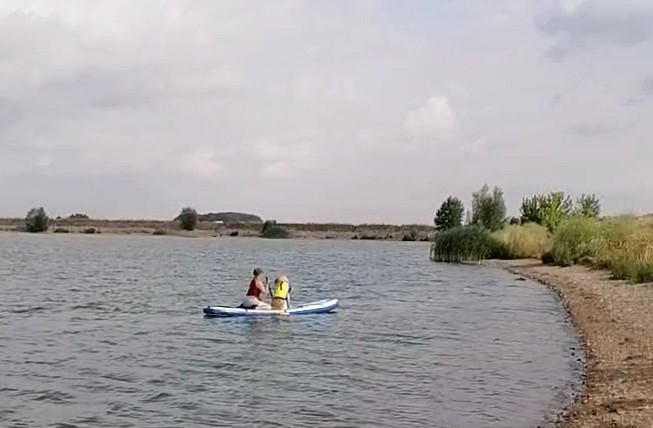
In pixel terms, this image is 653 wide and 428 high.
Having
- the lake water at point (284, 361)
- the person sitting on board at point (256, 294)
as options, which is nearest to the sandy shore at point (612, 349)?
the lake water at point (284, 361)

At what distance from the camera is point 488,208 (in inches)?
3418

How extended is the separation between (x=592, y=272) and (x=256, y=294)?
2262 cm

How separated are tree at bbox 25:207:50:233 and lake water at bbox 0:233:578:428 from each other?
384 feet

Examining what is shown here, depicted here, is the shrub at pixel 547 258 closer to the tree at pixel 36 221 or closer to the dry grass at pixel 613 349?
the dry grass at pixel 613 349

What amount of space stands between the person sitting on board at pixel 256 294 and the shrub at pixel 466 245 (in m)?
42.0

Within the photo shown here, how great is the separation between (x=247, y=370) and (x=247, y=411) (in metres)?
4.27

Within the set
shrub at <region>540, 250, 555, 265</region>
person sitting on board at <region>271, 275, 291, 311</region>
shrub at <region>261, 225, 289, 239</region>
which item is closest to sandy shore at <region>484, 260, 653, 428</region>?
person sitting on board at <region>271, 275, 291, 311</region>

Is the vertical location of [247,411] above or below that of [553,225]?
below

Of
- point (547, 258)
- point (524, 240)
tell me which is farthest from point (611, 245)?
point (524, 240)

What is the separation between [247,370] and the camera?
62.3ft

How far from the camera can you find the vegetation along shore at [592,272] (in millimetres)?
14141

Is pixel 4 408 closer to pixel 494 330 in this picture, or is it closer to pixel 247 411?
pixel 247 411

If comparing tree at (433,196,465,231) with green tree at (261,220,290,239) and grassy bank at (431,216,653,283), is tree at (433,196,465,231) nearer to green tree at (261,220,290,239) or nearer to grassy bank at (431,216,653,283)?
grassy bank at (431,216,653,283)

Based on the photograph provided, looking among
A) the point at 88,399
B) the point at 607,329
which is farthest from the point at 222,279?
the point at 88,399
